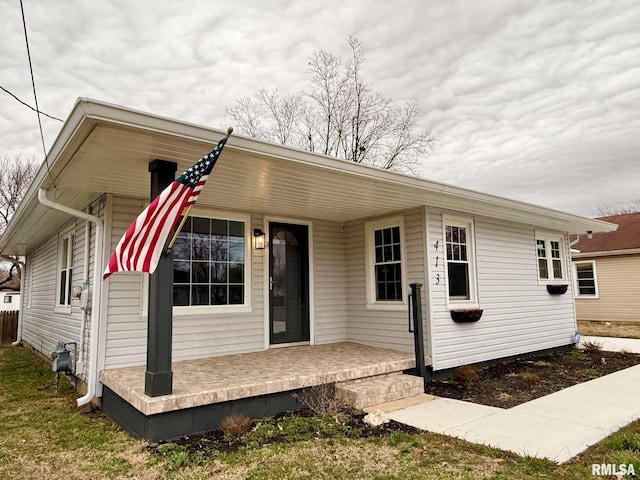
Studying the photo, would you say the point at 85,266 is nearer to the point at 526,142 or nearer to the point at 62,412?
the point at 62,412

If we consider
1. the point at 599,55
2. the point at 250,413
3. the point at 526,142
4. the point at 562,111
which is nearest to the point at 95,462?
the point at 250,413

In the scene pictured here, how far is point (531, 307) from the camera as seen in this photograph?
296 inches

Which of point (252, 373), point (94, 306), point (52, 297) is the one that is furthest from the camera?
point (52, 297)

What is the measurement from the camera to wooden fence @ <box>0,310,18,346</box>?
11.4 meters

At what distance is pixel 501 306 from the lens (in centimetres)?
683

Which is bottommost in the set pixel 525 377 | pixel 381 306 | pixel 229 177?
pixel 525 377

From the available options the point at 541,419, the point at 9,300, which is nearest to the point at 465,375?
the point at 541,419

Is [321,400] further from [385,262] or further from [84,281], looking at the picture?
[84,281]

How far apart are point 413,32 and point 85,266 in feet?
23.0

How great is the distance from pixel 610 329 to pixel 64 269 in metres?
13.0

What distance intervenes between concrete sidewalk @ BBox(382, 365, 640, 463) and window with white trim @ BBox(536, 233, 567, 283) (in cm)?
324

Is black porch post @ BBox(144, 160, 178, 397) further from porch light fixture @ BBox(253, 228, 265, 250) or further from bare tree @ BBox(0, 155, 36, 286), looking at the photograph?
bare tree @ BBox(0, 155, 36, 286)

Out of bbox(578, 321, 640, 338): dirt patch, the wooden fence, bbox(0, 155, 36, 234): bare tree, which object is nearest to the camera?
bbox(578, 321, 640, 338): dirt patch

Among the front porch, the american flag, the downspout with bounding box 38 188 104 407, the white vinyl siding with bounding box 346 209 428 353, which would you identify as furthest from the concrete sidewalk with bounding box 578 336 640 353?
the downspout with bounding box 38 188 104 407
